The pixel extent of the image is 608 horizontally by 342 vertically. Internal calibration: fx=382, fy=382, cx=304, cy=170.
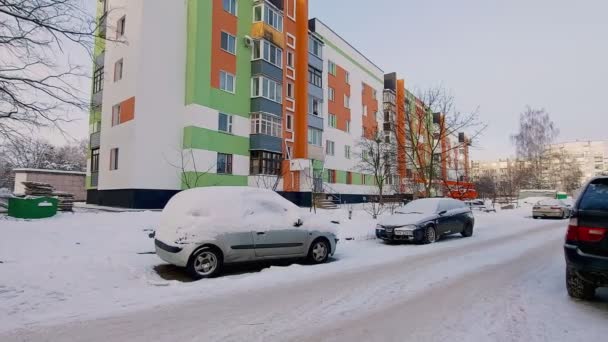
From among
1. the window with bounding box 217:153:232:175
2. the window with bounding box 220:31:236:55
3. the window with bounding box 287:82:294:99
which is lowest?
the window with bounding box 217:153:232:175

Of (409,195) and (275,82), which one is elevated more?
(275,82)

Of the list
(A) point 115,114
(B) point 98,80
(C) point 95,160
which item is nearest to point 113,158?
(A) point 115,114

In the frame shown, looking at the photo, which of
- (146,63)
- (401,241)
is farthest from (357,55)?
(401,241)

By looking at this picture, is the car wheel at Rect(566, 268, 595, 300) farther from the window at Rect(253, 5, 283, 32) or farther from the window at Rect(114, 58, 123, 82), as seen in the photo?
the window at Rect(253, 5, 283, 32)

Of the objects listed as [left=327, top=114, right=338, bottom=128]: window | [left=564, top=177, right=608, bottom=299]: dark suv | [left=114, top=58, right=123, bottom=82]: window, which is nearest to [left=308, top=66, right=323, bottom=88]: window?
[left=327, top=114, right=338, bottom=128]: window

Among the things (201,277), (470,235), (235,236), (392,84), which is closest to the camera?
(201,277)

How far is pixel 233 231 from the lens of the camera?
25.9ft

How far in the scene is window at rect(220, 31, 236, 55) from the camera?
25500 mm

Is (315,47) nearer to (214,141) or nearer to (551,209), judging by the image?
(214,141)

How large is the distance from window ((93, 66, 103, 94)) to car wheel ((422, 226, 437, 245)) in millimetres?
24239

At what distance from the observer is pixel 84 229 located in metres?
12.7

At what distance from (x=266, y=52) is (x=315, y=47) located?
859 cm

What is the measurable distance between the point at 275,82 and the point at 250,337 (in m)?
26.0

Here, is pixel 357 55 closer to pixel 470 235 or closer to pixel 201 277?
pixel 470 235
